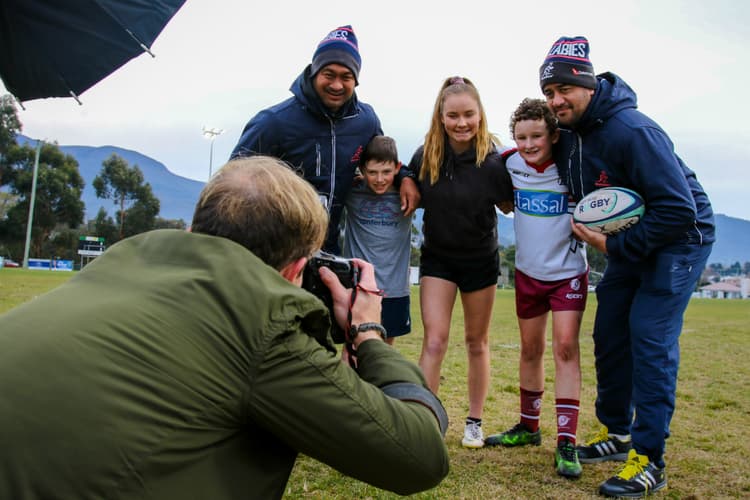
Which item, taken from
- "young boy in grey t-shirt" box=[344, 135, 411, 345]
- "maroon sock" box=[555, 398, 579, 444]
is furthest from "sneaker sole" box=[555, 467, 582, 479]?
"young boy in grey t-shirt" box=[344, 135, 411, 345]

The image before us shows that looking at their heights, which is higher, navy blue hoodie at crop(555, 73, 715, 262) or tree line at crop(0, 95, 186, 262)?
navy blue hoodie at crop(555, 73, 715, 262)

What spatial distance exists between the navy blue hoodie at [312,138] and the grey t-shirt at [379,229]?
24 cm

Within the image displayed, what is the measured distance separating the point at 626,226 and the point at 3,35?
20.5 ft

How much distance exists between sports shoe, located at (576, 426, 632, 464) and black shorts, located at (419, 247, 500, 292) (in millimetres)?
1242

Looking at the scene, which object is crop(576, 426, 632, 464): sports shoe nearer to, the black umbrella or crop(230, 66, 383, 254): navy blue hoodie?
crop(230, 66, 383, 254): navy blue hoodie

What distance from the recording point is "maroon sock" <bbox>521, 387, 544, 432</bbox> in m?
4.47

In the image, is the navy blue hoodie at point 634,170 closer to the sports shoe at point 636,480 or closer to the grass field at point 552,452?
the sports shoe at point 636,480

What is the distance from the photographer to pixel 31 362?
1246 mm

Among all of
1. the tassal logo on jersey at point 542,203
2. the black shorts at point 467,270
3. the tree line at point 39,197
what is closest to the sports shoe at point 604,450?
the black shorts at point 467,270

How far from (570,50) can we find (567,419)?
7.40 ft

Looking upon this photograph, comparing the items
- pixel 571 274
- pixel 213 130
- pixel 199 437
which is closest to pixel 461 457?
pixel 571 274

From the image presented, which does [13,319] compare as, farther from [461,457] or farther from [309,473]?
[461,457]

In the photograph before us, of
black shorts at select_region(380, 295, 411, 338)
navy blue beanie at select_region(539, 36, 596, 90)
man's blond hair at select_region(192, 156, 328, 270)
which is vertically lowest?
black shorts at select_region(380, 295, 411, 338)

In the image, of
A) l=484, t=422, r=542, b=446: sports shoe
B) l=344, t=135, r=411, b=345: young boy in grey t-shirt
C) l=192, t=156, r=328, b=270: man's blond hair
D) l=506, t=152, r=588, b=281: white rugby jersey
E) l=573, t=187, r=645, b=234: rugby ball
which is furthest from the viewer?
l=344, t=135, r=411, b=345: young boy in grey t-shirt
